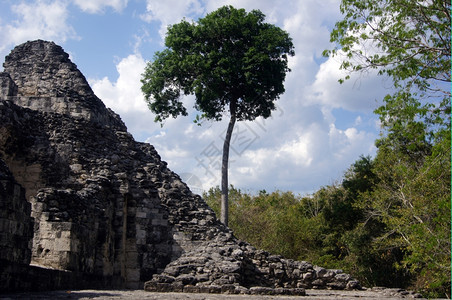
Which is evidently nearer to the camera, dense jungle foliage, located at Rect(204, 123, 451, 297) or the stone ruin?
the stone ruin

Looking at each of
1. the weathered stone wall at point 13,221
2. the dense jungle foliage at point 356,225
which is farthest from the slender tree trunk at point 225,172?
the weathered stone wall at point 13,221

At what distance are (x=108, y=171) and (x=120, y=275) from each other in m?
3.02

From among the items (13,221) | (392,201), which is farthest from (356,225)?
(13,221)

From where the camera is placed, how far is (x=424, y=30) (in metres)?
8.78

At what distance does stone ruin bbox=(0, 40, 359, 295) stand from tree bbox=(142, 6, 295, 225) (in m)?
5.45

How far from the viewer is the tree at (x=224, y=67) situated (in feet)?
66.3

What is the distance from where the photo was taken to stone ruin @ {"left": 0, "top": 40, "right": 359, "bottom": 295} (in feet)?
32.0

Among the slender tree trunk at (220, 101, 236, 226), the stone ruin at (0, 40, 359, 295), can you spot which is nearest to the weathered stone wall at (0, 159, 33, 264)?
the stone ruin at (0, 40, 359, 295)

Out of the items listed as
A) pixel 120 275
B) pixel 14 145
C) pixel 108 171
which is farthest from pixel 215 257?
pixel 14 145

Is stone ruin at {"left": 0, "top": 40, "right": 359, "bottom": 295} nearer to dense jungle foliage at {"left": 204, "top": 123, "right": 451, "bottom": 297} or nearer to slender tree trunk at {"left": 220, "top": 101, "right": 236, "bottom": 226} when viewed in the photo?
slender tree trunk at {"left": 220, "top": 101, "right": 236, "bottom": 226}

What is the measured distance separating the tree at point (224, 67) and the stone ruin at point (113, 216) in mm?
5447

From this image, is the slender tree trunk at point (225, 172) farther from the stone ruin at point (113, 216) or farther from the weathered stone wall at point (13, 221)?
the weathered stone wall at point (13, 221)

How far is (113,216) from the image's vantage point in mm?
13102

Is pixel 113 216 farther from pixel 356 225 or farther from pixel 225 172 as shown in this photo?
pixel 356 225
